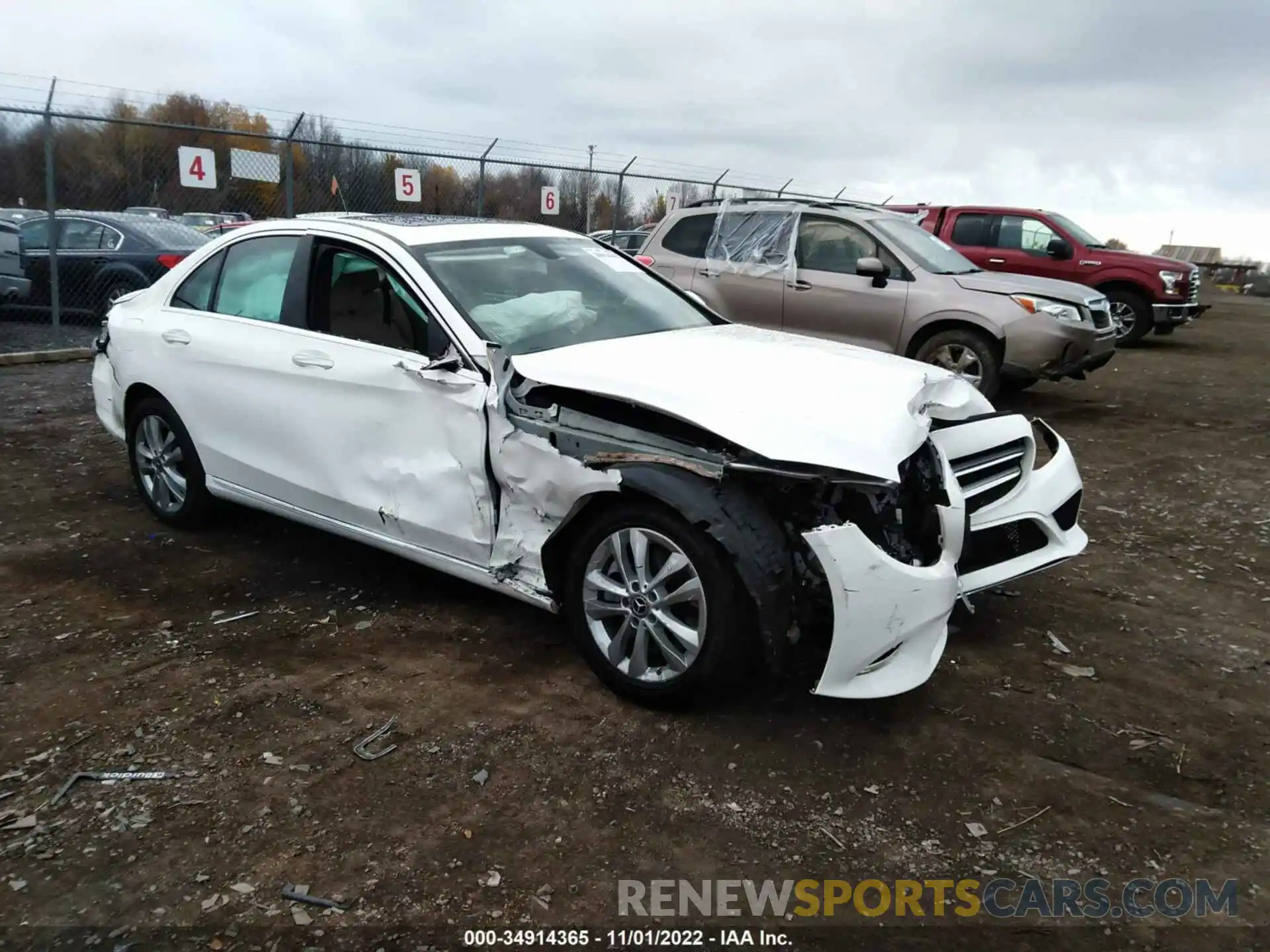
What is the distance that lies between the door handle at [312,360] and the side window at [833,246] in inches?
215

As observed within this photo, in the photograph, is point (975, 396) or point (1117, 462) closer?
point (975, 396)

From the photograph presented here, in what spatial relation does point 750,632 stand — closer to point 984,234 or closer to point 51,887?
point 51,887

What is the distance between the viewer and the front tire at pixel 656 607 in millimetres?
3051

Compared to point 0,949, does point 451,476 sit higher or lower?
higher

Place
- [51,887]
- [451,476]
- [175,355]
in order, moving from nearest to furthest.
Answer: [51,887] < [451,476] < [175,355]

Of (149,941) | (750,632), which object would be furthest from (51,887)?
(750,632)

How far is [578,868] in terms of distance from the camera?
2588 mm

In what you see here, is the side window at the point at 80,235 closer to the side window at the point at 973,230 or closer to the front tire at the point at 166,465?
the front tire at the point at 166,465

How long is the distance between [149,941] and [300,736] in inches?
36.2

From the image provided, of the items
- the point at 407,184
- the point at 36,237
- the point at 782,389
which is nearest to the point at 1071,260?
the point at 407,184

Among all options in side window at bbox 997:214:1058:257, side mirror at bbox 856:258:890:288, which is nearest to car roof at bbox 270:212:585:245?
side mirror at bbox 856:258:890:288

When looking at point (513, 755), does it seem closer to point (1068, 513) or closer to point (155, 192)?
point (1068, 513)

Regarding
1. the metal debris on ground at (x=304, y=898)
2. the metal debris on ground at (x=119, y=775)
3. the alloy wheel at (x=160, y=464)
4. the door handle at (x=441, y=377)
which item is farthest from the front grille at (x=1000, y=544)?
the alloy wheel at (x=160, y=464)

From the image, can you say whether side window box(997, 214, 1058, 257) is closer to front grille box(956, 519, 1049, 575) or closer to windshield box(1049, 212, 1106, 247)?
windshield box(1049, 212, 1106, 247)
